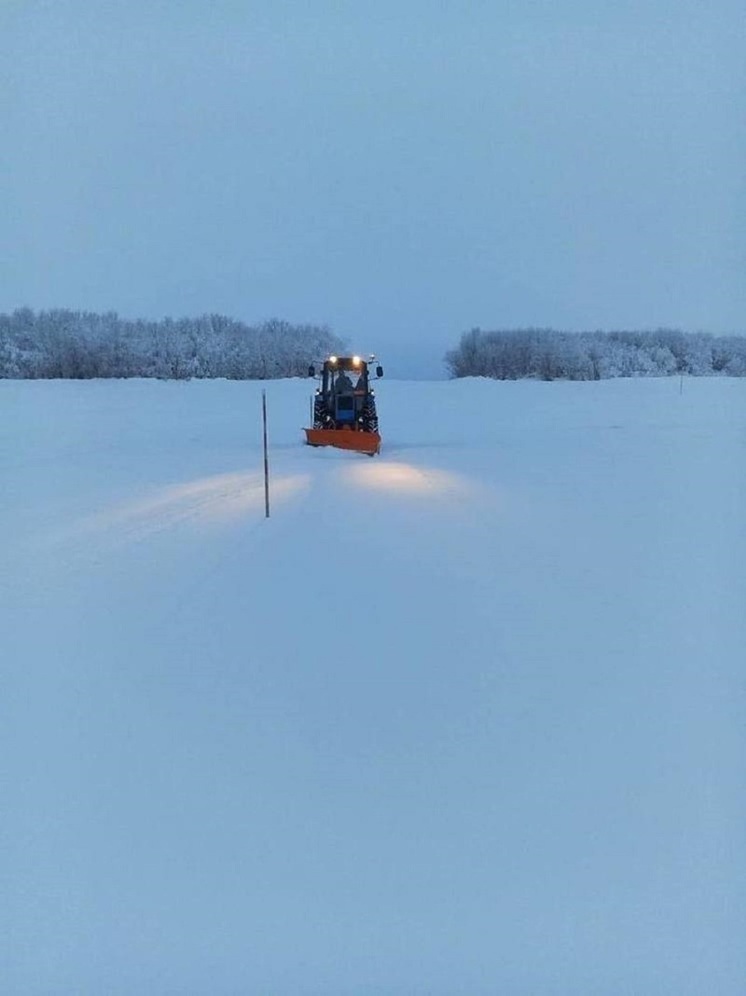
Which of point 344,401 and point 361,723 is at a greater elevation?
point 344,401

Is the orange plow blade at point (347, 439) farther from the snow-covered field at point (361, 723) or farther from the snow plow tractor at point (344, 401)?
the snow-covered field at point (361, 723)

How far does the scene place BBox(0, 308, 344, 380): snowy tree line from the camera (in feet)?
165

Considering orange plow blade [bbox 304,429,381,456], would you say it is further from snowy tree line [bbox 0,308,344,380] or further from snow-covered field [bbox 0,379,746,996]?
snowy tree line [bbox 0,308,344,380]

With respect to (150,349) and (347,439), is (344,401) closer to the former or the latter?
(347,439)

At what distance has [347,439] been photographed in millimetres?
15633

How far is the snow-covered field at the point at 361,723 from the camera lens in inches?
128

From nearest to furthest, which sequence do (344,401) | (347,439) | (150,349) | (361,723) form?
(361,723), (347,439), (344,401), (150,349)

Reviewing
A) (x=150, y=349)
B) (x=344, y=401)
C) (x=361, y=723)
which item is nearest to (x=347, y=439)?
(x=344, y=401)

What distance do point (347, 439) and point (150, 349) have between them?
43.9m

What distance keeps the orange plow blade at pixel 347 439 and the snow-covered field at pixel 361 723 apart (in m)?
5.27

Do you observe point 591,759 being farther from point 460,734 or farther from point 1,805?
point 1,805

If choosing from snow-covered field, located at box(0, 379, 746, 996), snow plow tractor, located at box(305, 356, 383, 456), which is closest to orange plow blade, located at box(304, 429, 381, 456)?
snow plow tractor, located at box(305, 356, 383, 456)

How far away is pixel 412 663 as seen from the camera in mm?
5090

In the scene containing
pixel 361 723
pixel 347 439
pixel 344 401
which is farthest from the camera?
pixel 344 401
